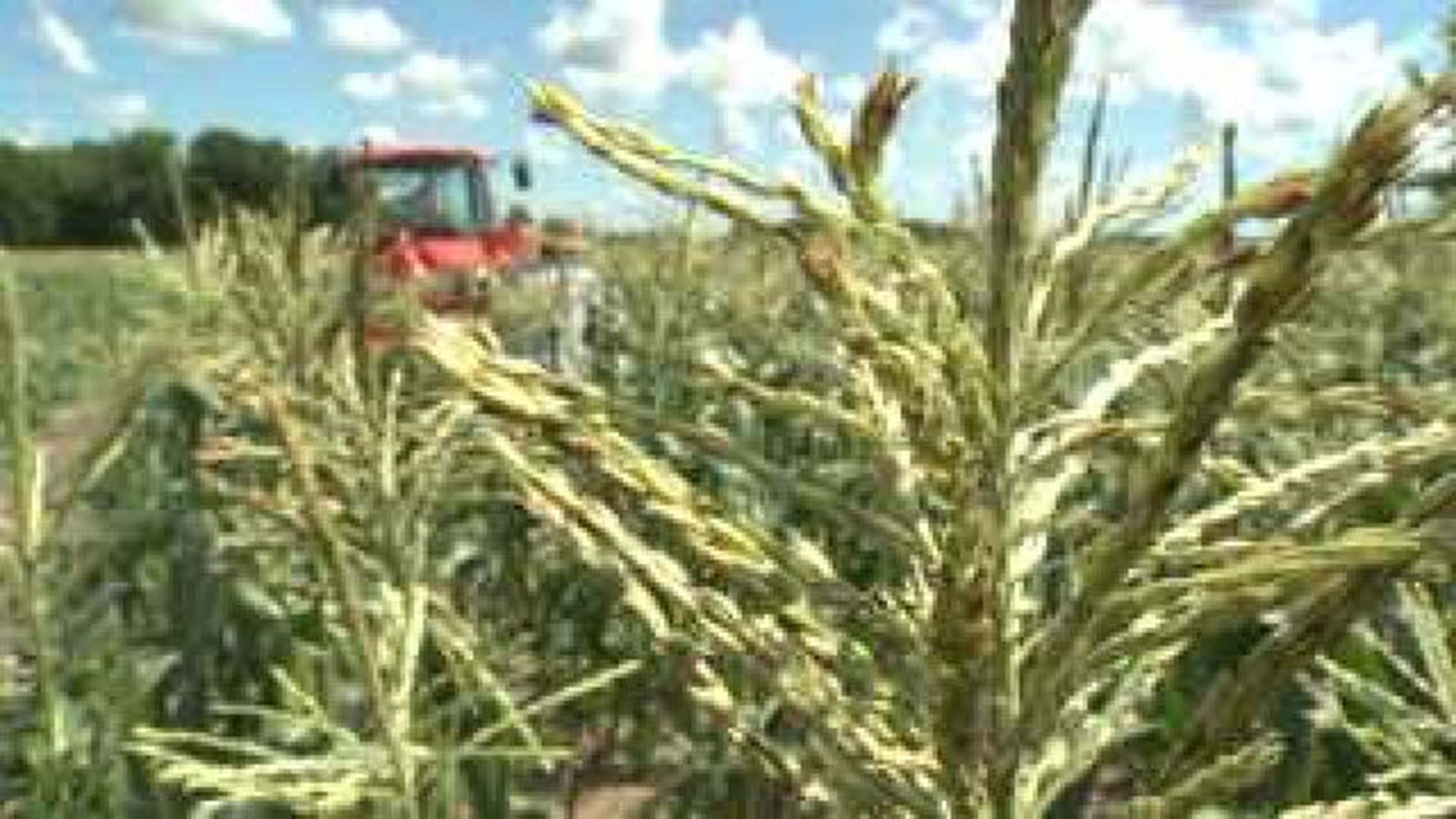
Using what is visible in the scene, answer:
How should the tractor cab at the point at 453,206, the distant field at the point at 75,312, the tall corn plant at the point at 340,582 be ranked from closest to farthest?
the tall corn plant at the point at 340,582 < the distant field at the point at 75,312 < the tractor cab at the point at 453,206

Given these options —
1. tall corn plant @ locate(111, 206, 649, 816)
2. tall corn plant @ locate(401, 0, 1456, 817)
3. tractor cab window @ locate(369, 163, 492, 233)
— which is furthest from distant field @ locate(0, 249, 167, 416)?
tractor cab window @ locate(369, 163, 492, 233)

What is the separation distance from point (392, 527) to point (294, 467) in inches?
37.8

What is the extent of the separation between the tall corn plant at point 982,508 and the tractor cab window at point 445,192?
Result: 21.5m

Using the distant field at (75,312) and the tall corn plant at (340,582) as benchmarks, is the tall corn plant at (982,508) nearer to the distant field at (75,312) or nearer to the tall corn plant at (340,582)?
the tall corn plant at (340,582)

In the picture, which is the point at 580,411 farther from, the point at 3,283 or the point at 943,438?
the point at 3,283

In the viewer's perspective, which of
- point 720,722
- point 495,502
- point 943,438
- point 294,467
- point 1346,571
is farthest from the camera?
point 495,502

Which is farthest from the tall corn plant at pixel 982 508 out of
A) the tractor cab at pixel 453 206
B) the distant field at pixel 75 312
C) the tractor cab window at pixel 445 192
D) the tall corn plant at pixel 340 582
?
the tractor cab window at pixel 445 192

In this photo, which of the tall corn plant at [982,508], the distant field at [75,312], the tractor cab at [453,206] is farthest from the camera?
the tractor cab at [453,206]

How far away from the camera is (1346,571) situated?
1.03 m

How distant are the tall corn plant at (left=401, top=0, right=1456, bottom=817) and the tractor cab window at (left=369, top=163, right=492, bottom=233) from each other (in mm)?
21485

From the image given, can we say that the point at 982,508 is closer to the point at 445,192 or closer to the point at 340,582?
the point at 340,582

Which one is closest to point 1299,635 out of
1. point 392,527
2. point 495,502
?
point 392,527

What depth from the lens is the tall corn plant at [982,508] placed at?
1.04 meters

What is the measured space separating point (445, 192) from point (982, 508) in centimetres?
2247
